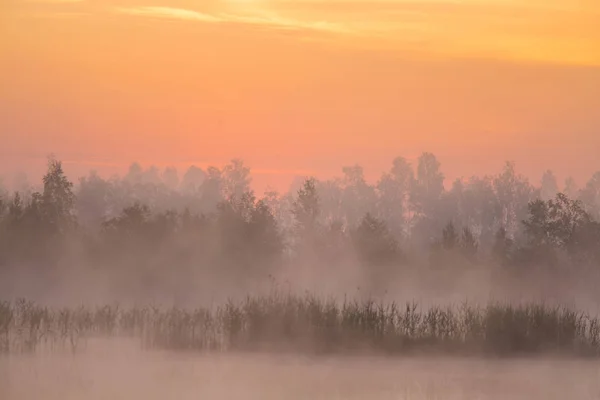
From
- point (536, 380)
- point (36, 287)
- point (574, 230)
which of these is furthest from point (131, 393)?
point (574, 230)

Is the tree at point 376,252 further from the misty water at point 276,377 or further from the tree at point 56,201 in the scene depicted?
the misty water at point 276,377

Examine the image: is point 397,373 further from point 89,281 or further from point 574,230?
point 574,230

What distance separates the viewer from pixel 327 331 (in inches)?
719

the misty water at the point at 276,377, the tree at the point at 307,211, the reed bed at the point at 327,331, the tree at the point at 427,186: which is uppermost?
the tree at the point at 427,186

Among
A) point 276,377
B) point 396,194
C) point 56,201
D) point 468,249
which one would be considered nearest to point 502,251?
point 468,249

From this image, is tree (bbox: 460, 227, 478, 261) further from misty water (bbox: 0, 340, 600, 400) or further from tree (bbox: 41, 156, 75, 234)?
misty water (bbox: 0, 340, 600, 400)

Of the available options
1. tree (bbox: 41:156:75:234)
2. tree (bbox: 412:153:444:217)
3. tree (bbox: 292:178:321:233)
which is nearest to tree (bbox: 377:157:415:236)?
tree (bbox: 412:153:444:217)

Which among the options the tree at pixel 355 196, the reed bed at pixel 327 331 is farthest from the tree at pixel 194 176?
the reed bed at pixel 327 331

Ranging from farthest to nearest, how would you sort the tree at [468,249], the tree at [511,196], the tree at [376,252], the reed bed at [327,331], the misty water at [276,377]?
1. the tree at [511,196]
2. the tree at [468,249]
3. the tree at [376,252]
4. the reed bed at [327,331]
5. the misty water at [276,377]

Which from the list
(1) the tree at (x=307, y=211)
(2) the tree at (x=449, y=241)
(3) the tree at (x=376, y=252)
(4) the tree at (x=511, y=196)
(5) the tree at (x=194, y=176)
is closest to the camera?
(3) the tree at (x=376, y=252)

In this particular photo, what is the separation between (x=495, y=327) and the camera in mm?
18719

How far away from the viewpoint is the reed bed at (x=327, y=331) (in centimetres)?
1812

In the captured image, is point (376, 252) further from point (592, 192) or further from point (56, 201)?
point (592, 192)

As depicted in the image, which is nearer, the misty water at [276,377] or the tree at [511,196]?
the misty water at [276,377]
